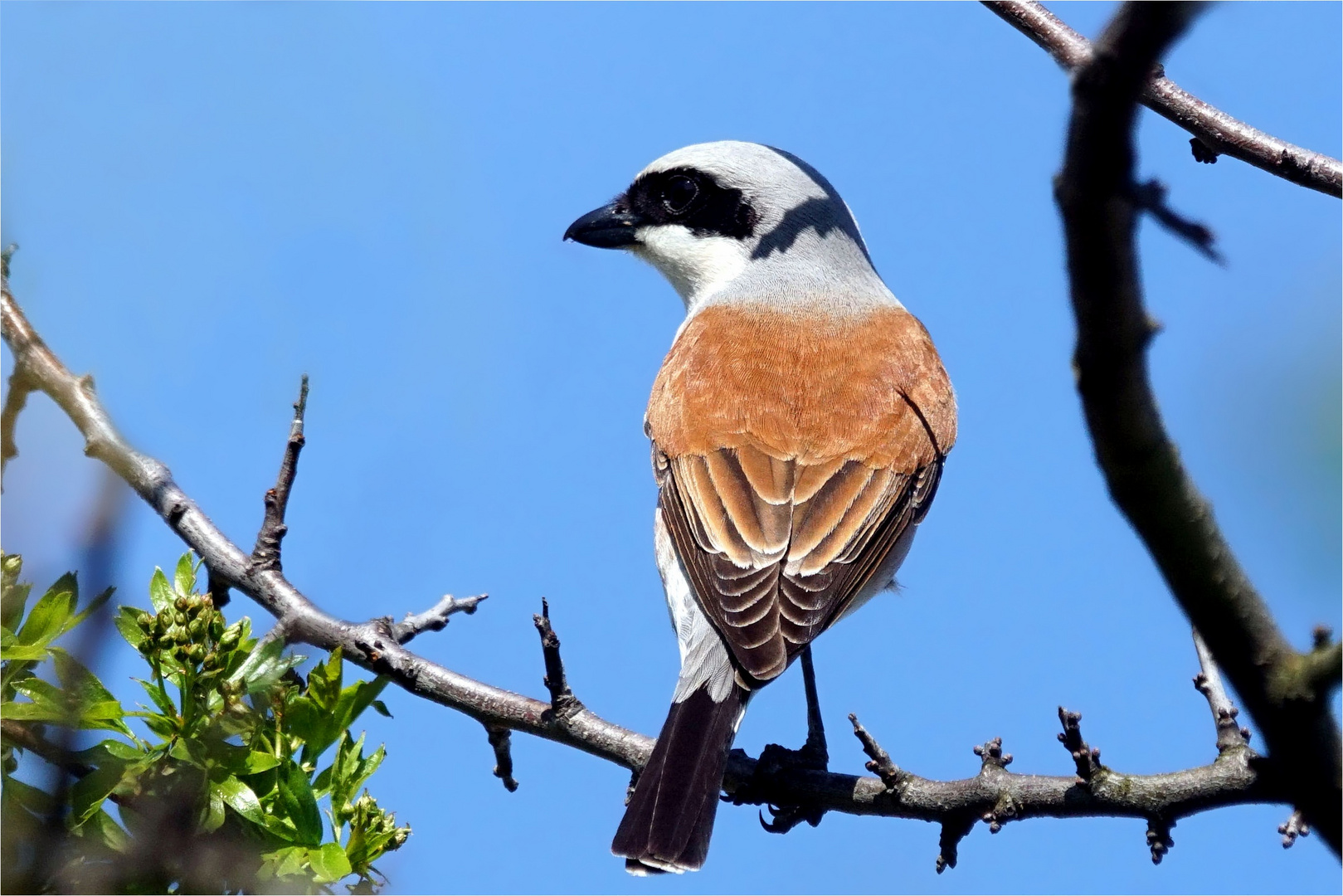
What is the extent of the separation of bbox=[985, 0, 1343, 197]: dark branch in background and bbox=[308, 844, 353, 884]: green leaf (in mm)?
2480

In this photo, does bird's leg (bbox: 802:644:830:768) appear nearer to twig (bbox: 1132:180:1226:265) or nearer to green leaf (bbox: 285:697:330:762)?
green leaf (bbox: 285:697:330:762)

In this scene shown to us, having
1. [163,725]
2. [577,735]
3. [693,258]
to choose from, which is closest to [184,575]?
[163,725]

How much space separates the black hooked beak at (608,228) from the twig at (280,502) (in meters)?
2.46

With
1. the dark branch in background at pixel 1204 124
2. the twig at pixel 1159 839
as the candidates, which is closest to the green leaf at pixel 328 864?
the twig at pixel 1159 839

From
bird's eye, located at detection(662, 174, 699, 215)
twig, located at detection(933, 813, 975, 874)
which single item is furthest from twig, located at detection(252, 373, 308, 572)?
bird's eye, located at detection(662, 174, 699, 215)

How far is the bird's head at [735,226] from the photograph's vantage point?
530 cm

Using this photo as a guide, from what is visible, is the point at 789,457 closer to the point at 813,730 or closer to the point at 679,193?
the point at 813,730

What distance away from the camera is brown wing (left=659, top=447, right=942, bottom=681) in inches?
140

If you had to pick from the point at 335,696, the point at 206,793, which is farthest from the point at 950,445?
the point at 206,793

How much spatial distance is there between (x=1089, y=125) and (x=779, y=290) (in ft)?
12.6

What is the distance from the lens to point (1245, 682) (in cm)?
154

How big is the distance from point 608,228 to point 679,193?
340 millimetres

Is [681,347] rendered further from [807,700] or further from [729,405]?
[807,700]

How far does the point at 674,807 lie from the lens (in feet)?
10.3
